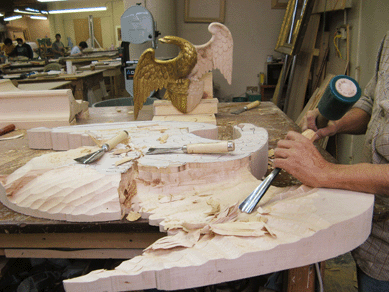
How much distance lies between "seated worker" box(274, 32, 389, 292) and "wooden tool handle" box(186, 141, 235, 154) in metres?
0.23

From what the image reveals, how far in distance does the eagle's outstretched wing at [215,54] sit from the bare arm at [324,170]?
1.51m

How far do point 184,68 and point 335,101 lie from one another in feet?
4.78

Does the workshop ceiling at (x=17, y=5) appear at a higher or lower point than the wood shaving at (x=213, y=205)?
higher

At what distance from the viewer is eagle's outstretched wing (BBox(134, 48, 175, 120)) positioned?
243cm

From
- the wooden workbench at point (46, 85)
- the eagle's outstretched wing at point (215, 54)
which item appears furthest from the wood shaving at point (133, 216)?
the wooden workbench at point (46, 85)

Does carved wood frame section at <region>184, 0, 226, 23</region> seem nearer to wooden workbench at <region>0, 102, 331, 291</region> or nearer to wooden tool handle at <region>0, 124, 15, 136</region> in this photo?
wooden tool handle at <region>0, 124, 15, 136</region>

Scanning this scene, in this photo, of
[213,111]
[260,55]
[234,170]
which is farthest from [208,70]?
[260,55]

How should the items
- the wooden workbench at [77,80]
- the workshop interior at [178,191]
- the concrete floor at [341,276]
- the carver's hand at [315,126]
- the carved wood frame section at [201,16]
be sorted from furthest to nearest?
the carved wood frame section at [201,16] → the wooden workbench at [77,80] → the concrete floor at [341,276] → the carver's hand at [315,126] → the workshop interior at [178,191]

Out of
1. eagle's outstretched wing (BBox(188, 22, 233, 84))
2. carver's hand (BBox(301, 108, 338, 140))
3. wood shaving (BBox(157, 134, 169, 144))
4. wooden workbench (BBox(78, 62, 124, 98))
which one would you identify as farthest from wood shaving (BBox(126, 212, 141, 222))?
wooden workbench (BBox(78, 62, 124, 98))

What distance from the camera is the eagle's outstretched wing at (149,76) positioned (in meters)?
2.43

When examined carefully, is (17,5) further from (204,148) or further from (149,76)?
(204,148)

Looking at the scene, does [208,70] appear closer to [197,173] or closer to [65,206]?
[197,173]

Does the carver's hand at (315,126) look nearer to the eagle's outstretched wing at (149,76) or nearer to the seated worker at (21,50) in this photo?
the eagle's outstretched wing at (149,76)

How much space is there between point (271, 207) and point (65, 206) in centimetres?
78
